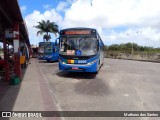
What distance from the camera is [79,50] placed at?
14.5 metres

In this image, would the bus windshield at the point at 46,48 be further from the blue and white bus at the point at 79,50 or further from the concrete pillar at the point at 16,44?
the concrete pillar at the point at 16,44

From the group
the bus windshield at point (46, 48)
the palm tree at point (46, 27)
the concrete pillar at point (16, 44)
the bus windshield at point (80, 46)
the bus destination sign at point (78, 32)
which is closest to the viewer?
the concrete pillar at point (16, 44)

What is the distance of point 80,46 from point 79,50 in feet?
0.87

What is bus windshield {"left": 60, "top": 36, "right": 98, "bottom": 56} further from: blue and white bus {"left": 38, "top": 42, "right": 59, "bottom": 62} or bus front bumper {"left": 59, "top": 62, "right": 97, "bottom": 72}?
blue and white bus {"left": 38, "top": 42, "right": 59, "bottom": 62}

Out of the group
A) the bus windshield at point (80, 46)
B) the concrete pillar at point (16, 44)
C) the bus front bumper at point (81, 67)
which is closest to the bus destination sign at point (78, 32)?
the bus windshield at point (80, 46)

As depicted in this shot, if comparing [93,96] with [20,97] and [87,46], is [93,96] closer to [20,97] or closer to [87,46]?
[20,97]

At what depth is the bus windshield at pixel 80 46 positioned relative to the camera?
14.5 meters

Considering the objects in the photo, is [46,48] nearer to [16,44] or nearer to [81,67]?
[81,67]

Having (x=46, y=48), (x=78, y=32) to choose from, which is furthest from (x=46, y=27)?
(x=78, y=32)

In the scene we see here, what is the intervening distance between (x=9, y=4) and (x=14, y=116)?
16.5 ft

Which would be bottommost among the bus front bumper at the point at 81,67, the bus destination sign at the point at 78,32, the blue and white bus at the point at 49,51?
the bus front bumper at the point at 81,67

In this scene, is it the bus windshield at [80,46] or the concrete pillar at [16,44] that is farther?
the bus windshield at [80,46]

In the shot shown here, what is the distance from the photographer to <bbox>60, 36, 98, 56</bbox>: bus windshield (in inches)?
571

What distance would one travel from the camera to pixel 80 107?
7.59 m
